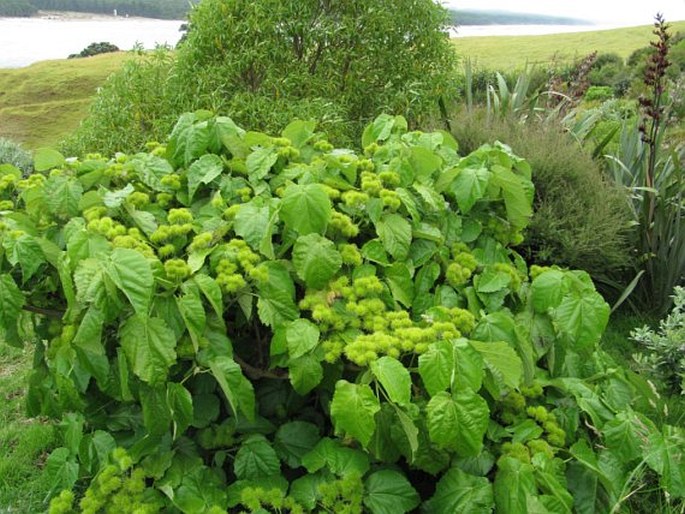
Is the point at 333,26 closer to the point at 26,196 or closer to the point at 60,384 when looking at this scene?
the point at 26,196

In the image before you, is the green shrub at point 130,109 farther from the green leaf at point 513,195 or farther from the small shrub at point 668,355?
the small shrub at point 668,355

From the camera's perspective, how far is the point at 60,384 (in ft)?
6.51

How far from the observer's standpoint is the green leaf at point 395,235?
6.88ft

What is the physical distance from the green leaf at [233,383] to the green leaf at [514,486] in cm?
76

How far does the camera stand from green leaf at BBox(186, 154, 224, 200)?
2264 millimetres

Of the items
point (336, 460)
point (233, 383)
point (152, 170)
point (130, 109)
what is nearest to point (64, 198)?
point (152, 170)

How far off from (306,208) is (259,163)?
0.44 metres

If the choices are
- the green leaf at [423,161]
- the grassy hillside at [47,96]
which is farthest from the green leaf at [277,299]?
the grassy hillside at [47,96]

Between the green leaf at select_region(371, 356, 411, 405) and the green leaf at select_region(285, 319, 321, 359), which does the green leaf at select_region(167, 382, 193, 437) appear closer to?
the green leaf at select_region(285, 319, 321, 359)

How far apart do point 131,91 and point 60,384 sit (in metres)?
3.38

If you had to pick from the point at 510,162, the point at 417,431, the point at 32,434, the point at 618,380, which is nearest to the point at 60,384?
the point at 417,431

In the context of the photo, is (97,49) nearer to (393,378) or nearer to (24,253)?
(24,253)

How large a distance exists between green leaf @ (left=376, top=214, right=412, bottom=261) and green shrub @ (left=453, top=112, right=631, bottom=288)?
6.92 feet

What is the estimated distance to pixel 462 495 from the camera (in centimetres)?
193
